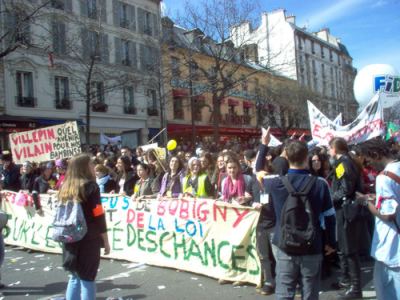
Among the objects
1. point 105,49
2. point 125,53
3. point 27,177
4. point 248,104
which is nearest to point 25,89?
point 105,49

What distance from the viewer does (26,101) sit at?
76.8ft

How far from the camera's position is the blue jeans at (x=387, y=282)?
3.26 m

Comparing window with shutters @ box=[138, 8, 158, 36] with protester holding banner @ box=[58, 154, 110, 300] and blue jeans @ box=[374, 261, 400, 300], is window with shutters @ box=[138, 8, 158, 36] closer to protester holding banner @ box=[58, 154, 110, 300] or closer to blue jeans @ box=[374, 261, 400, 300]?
protester holding banner @ box=[58, 154, 110, 300]

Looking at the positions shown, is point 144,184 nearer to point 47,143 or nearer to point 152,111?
point 47,143

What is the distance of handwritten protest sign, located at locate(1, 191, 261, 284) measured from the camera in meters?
5.19

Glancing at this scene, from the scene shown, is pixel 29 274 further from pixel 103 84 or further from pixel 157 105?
pixel 157 105

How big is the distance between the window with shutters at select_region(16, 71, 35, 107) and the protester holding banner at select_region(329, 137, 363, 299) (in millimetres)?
21771

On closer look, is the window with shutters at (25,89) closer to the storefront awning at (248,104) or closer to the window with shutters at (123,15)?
the window with shutters at (123,15)

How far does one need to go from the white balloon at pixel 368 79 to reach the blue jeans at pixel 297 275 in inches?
287

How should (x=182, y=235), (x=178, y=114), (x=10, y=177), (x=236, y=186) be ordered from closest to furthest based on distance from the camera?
(x=236, y=186) < (x=182, y=235) < (x=10, y=177) < (x=178, y=114)

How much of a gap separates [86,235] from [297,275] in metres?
1.80

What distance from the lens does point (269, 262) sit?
494cm

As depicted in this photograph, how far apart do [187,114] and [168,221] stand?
95.6ft

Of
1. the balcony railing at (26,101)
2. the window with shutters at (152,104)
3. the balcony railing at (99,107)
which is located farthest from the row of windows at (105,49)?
the balcony railing at (26,101)
